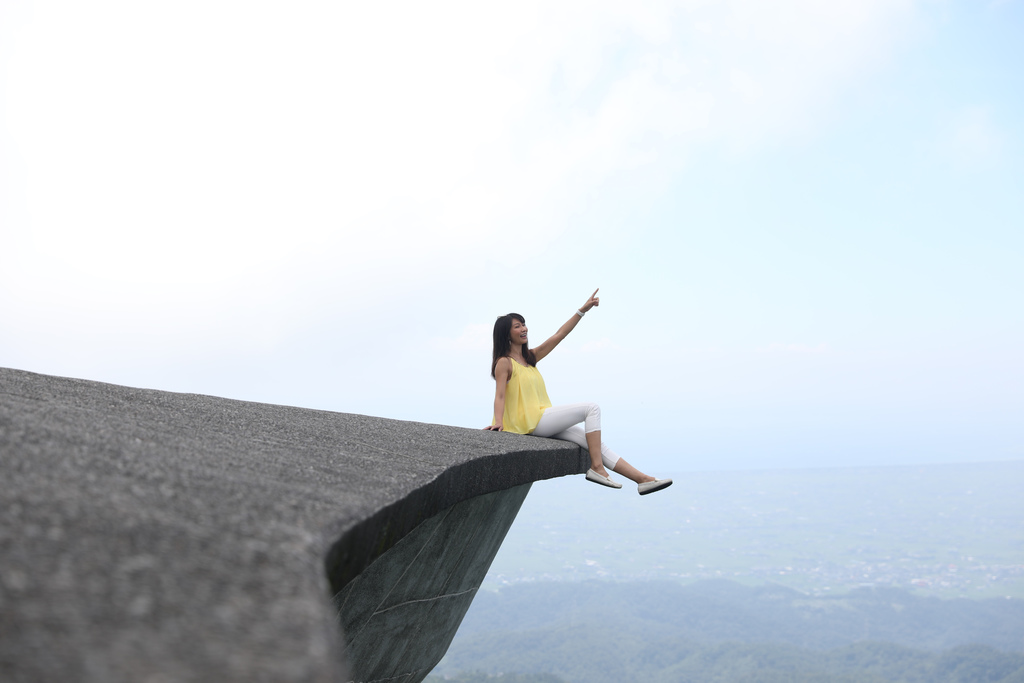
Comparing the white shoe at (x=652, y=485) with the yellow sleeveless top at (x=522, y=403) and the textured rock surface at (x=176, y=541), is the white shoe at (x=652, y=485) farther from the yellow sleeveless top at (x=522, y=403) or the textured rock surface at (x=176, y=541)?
the textured rock surface at (x=176, y=541)

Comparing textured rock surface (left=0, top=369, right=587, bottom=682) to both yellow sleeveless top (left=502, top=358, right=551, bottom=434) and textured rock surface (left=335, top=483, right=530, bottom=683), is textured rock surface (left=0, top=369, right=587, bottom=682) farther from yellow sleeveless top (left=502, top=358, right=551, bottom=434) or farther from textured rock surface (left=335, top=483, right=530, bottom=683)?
yellow sleeveless top (left=502, top=358, right=551, bottom=434)

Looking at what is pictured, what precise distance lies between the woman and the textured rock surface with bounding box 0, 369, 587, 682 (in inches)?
175

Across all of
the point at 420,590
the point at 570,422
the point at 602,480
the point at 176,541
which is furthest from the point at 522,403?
the point at 176,541

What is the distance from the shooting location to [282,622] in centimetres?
137

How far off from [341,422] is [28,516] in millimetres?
3662

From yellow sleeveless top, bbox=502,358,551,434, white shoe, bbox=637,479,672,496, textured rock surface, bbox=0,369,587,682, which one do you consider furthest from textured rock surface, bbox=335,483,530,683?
textured rock surface, bbox=0,369,587,682

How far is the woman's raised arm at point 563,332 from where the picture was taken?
901 centimetres

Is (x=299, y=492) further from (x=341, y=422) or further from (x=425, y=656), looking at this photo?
(x=425, y=656)

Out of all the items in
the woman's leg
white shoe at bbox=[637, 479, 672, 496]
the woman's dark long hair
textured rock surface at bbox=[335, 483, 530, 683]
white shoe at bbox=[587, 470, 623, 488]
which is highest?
the woman's dark long hair

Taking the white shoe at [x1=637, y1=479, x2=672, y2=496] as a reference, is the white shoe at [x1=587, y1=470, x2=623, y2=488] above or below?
above

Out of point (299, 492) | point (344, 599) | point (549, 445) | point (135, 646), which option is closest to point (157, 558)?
point (135, 646)

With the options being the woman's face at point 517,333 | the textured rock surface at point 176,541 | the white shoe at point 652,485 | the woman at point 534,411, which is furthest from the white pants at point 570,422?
the textured rock surface at point 176,541

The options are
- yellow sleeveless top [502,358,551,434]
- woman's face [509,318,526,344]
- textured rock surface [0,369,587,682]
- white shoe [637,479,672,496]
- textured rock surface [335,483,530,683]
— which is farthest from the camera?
woman's face [509,318,526,344]

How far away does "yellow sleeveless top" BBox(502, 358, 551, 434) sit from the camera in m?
8.22
